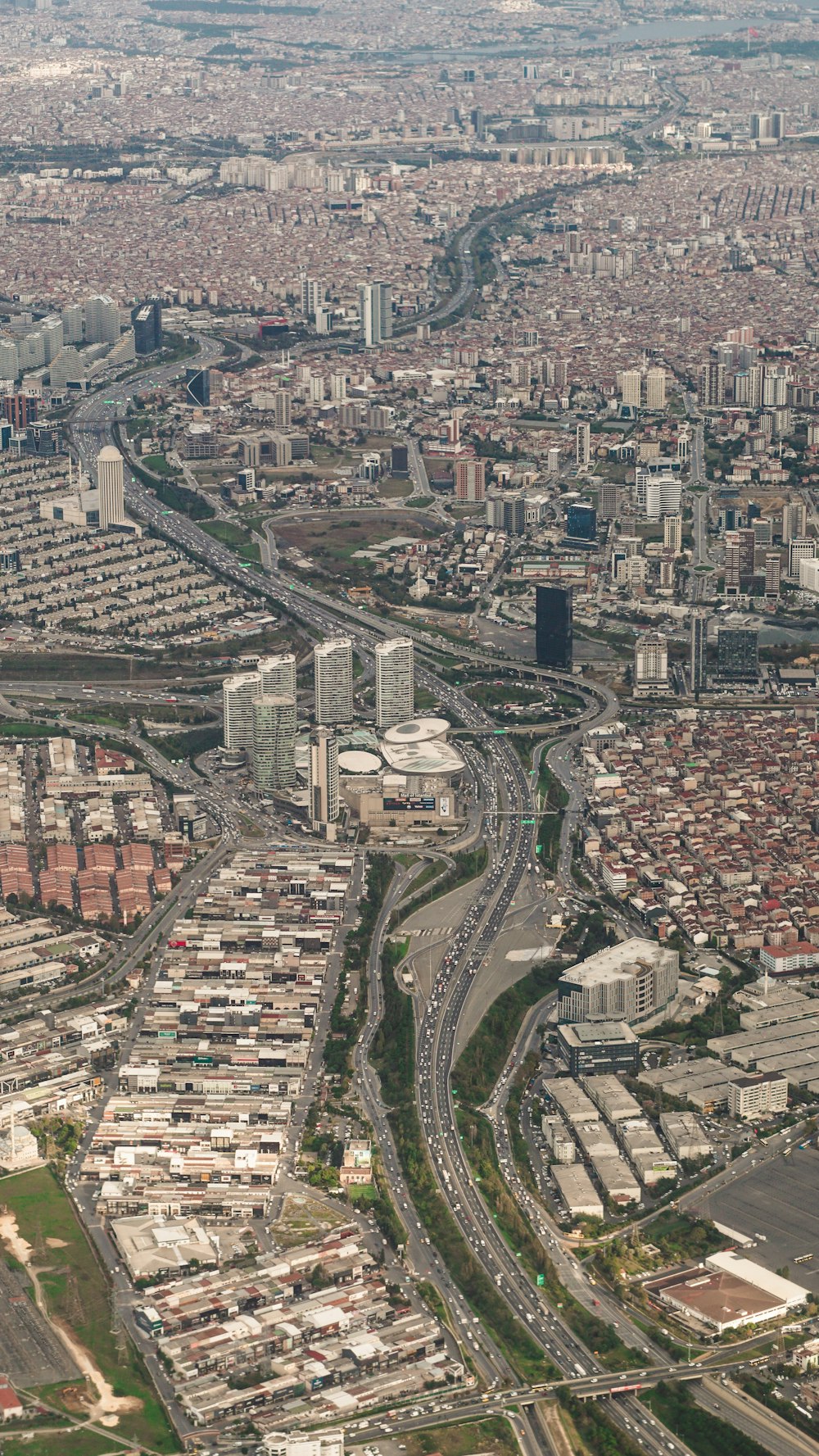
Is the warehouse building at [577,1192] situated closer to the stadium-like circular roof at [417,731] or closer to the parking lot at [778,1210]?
the parking lot at [778,1210]

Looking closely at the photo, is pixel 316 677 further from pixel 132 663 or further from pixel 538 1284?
pixel 538 1284

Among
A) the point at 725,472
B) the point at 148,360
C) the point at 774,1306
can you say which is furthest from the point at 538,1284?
the point at 148,360

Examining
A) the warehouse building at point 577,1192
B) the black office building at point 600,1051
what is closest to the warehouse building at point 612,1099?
the black office building at point 600,1051

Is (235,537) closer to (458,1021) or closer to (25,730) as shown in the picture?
(25,730)

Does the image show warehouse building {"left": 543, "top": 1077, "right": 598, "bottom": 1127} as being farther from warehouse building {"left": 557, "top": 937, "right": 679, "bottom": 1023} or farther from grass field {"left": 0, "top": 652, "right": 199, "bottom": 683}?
grass field {"left": 0, "top": 652, "right": 199, "bottom": 683}

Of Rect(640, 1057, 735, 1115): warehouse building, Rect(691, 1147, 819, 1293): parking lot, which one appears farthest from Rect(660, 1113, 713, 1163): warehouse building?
Rect(691, 1147, 819, 1293): parking lot

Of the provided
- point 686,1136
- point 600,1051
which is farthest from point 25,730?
point 686,1136

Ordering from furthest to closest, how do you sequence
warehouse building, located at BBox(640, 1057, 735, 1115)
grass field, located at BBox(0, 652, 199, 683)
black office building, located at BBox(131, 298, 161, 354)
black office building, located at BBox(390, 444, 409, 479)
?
black office building, located at BBox(131, 298, 161, 354) < black office building, located at BBox(390, 444, 409, 479) < grass field, located at BBox(0, 652, 199, 683) < warehouse building, located at BBox(640, 1057, 735, 1115)
